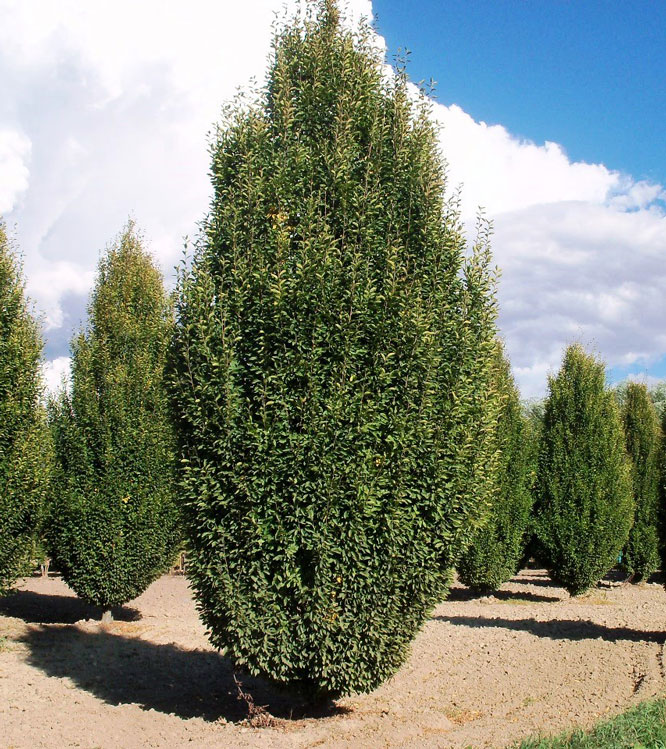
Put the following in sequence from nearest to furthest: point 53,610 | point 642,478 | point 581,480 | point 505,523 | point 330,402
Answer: point 330,402 → point 53,610 → point 581,480 → point 505,523 → point 642,478

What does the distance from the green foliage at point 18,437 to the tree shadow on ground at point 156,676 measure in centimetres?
176

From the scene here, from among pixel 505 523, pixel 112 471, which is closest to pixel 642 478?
pixel 505 523

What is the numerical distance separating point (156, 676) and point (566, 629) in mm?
7705

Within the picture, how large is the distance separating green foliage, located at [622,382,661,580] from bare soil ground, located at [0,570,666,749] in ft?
22.5

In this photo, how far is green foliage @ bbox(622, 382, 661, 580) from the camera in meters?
21.9

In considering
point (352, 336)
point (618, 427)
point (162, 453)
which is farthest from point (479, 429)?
point (618, 427)

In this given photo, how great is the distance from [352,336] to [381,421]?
91 cm

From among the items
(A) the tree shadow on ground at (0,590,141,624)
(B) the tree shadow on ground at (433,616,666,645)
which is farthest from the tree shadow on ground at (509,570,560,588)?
(A) the tree shadow on ground at (0,590,141,624)

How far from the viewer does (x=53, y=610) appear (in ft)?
53.3

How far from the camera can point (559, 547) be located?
17.3 meters

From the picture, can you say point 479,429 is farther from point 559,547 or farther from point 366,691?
point 559,547

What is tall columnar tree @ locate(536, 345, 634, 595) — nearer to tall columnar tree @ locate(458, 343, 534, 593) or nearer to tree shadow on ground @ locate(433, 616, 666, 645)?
tall columnar tree @ locate(458, 343, 534, 593)

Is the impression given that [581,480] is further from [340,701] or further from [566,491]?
[340,701]

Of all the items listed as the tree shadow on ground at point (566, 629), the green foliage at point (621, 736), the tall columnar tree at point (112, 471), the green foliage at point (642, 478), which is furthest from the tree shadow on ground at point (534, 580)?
the green foliage at point (621, 736)
